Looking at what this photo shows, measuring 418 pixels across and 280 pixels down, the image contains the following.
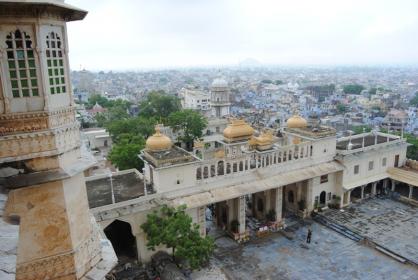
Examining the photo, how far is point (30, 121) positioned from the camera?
7.81 meters

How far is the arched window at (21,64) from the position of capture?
7547 millimetres

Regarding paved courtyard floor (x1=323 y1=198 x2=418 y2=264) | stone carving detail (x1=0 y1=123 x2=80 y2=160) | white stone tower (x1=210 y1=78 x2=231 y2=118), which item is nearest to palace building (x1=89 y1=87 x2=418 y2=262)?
paved courtyard floor (x1=323 y1=198 x2=418 y2=264)

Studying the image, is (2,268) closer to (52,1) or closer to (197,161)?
(52,1)

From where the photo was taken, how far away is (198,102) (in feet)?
315

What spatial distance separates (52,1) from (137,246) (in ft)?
53.6

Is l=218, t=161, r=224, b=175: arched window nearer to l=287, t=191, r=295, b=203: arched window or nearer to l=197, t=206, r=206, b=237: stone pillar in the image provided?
l=197, t=206, r=206, b=237: stone pillar

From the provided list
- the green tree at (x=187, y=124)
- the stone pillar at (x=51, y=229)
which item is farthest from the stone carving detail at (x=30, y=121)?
the green tree at (x=187, y=124)

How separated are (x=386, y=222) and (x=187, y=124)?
27.1 meters


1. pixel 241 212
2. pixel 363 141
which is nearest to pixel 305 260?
pixel 241 212

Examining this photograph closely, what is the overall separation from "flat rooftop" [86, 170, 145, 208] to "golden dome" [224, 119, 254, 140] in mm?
7475

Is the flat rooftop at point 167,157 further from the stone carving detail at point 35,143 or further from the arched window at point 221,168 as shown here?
the stone carving detail at point 35,143

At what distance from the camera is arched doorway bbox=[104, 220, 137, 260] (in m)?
22.0

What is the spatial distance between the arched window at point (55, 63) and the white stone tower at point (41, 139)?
2cm

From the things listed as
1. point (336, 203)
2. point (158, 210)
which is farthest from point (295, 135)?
point (158, 210)
